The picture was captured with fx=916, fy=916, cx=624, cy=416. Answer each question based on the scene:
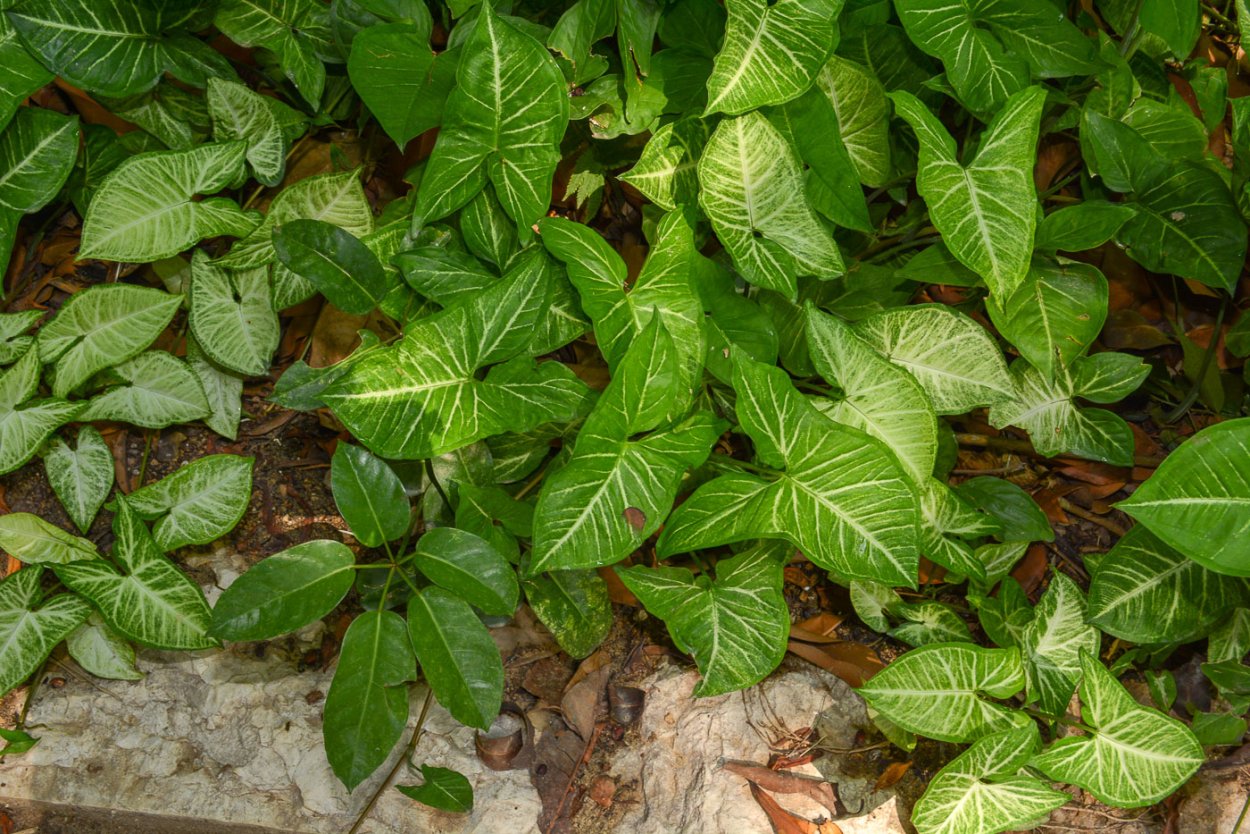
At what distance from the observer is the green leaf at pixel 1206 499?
1229 mm

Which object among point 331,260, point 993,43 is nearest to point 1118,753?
point 993,43

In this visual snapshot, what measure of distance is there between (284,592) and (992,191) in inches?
49.6

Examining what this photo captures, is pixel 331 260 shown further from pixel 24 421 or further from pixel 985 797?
pixel 985 797

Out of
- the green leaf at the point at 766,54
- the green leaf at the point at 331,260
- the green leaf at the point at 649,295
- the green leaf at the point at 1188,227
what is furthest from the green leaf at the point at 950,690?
the green leaf at the point at 331,260

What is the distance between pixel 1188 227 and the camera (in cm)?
167

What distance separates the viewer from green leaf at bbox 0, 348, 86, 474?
5.28ft

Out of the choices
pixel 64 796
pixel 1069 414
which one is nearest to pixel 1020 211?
pixel 1069 414

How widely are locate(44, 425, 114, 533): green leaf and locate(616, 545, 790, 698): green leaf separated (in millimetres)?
978

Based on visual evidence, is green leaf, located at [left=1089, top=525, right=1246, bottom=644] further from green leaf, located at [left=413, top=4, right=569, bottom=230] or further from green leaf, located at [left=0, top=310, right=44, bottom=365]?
green leaf, located at [left=0, top=310, right=44, bottom=365]

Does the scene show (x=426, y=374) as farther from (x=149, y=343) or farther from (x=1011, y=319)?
(x=1011, y=319)

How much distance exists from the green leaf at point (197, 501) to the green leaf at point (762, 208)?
3.03 ft

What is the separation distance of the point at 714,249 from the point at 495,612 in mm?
821

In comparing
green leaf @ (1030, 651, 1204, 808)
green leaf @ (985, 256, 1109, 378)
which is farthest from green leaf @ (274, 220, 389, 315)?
green leaf @ (1030, 651, 1204, 808)

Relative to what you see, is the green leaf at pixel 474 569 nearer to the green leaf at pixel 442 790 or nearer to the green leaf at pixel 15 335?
the green leaf at pixel 442 790
